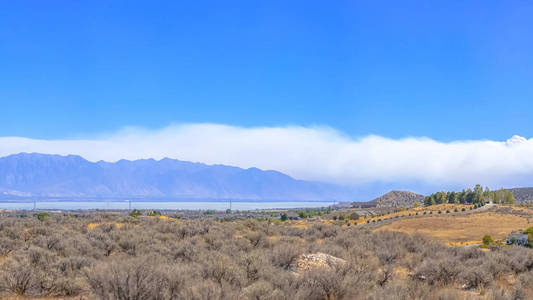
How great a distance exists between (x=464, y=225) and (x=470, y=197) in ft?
179

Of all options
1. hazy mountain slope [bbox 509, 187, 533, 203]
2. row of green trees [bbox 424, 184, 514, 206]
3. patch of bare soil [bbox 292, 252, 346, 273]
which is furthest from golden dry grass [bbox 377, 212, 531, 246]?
hazy mountain slope [bbox 509, 187, 533, 203]

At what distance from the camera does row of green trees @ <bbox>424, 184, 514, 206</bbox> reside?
117 meters

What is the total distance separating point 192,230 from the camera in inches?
1095

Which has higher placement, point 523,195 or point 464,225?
point 523,195

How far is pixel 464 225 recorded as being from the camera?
68938mm

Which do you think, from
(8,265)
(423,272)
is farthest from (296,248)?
(8,265)

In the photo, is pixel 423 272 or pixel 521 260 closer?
pixel 423 272

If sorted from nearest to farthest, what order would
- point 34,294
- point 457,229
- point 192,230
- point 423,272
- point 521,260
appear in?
point 34,294 < point 423,272 < point 521,260 < point 192,230 < point 457,229

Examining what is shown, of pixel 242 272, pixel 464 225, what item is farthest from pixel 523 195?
pixel 242 272

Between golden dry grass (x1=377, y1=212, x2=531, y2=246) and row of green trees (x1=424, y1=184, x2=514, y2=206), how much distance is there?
39.1 meters

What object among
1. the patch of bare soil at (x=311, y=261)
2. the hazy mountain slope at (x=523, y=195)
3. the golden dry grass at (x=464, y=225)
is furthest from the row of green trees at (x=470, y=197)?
the patch of bare soil at (x=311, y=261)

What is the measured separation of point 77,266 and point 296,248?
8.93m

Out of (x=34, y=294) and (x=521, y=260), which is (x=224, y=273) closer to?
(x=34, y=294)

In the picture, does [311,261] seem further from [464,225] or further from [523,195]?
[523,195]
